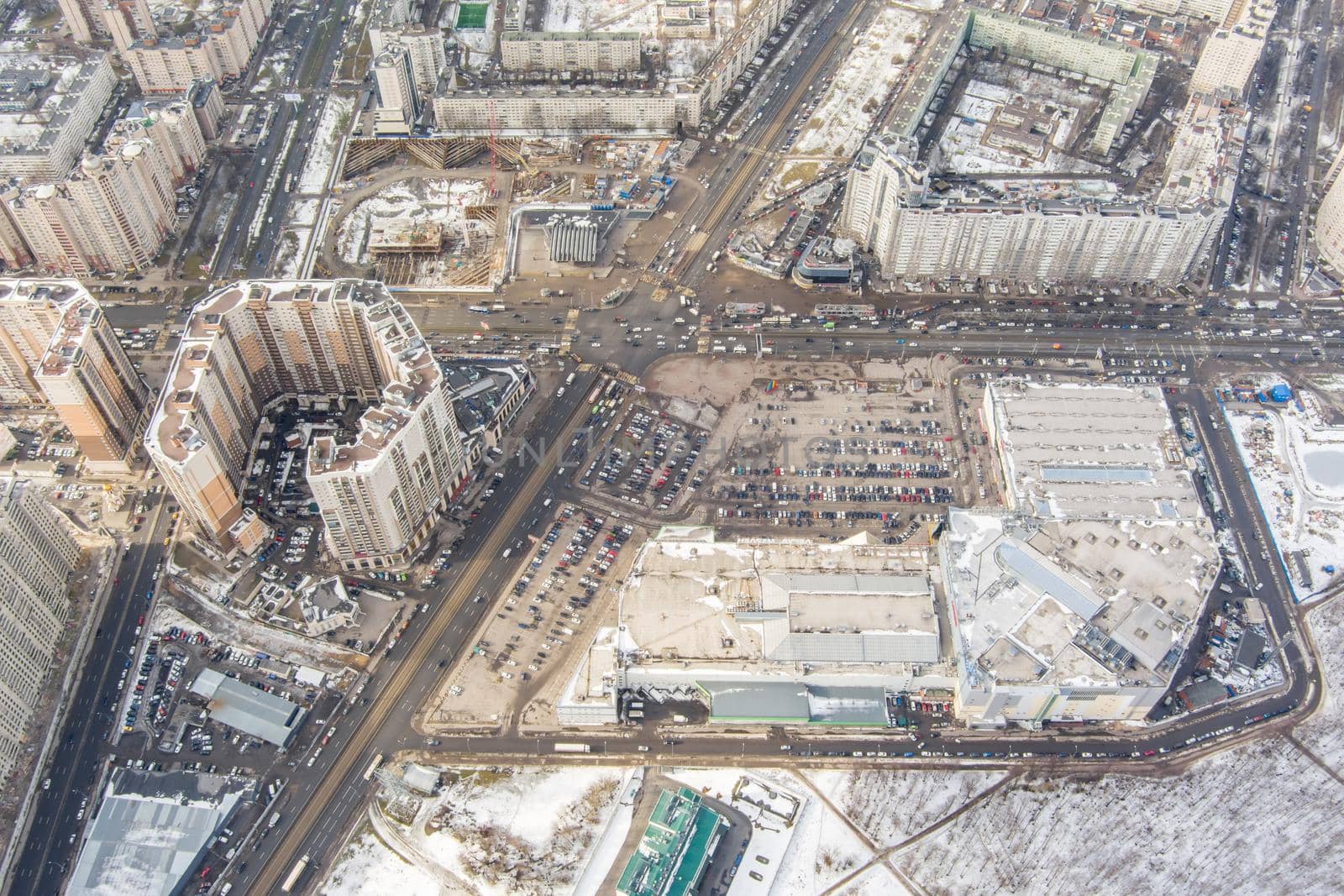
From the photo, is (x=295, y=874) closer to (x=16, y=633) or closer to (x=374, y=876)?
(x=374, y=876)

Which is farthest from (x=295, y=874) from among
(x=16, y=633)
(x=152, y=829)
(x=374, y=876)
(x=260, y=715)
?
(x=16, y=633)

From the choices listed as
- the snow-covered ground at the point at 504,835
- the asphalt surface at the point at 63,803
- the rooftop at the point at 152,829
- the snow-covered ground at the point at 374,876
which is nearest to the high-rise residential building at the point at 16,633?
the asphalt surface at the point at 63,803

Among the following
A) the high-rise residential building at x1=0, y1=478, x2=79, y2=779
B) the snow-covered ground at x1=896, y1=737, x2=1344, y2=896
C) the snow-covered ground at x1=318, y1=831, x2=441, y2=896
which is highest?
the high-rise residential building at x1=0, y1=478, x2=79, y2=779

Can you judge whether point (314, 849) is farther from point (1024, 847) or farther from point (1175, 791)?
point (1175, 791)

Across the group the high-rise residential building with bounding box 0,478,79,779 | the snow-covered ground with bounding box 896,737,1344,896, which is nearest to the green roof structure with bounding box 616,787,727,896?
→ the snow-covered ground with bounding box 896,737,1344,896

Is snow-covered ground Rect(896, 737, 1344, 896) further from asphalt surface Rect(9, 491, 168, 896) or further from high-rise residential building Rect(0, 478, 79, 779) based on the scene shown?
high-rise residential building Rect(0, 478, 79, 779)

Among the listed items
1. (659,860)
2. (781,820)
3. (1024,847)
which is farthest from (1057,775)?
(659,860)

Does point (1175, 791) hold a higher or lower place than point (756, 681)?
lower
